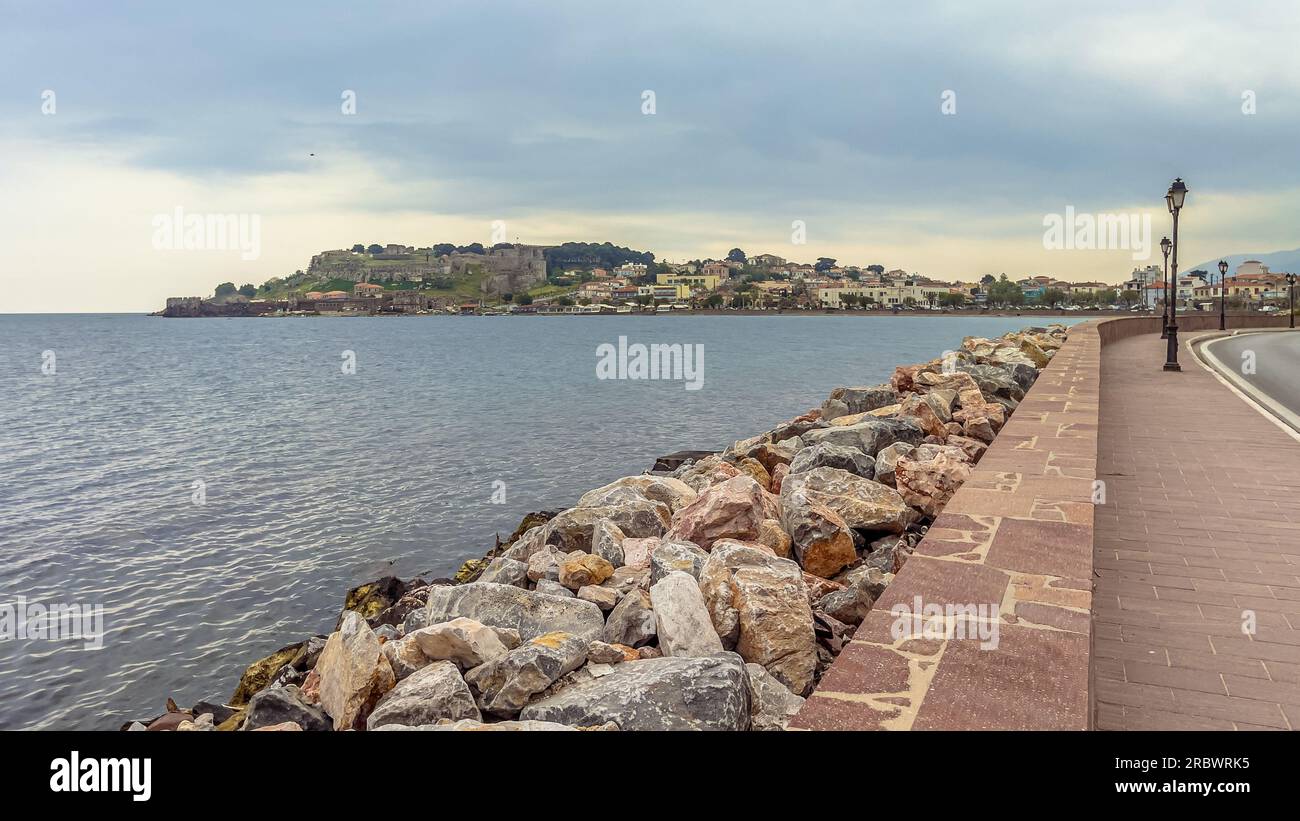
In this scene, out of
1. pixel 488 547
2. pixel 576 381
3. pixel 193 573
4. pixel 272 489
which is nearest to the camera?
pixel 193 573

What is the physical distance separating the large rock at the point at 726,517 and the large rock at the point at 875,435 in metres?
2.98

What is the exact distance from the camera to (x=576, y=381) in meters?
44.5

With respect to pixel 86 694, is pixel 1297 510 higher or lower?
higher

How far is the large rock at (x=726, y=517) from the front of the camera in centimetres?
619

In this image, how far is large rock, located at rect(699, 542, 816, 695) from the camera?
439 centimetres

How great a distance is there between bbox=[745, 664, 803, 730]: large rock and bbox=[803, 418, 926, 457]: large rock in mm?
5336

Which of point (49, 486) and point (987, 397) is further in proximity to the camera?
point (49, 486)

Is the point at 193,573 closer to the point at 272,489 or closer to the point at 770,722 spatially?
the point at 272,489

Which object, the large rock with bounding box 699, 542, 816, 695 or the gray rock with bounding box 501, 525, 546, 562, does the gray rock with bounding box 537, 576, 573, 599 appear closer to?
the large rock with bounding box 699, 542, 816, 695

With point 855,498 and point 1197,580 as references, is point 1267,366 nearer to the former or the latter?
point 855,498

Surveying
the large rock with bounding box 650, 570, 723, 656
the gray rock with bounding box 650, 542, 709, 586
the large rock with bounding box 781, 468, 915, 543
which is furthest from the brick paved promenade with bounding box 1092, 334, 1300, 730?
the gray rock with bounding box 650, 542, 709, 586

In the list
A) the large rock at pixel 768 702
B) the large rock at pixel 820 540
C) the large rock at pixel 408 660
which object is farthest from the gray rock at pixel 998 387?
the large rock at pixel 408 660
